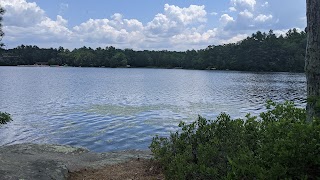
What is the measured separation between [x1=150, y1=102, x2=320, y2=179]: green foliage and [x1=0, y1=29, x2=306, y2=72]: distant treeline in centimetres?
11059

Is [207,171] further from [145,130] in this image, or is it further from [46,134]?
[46,134]

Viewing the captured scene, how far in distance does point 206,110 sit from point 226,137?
20.4 metres

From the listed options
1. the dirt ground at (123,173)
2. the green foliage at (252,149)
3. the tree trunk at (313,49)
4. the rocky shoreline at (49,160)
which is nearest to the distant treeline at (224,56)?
the rocky shoreline at (49,160)

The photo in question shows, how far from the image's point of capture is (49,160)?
816cm

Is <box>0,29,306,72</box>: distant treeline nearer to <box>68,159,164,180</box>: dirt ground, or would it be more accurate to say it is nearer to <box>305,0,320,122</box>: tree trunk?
<box>68,159,164,180</box>: dirt ground

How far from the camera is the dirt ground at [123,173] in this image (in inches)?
314

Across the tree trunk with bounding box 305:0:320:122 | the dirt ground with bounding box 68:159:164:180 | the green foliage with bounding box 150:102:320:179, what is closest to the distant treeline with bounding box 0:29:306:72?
the dirt ground with bounding box 68:159:164:180

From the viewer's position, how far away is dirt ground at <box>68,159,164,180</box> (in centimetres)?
798

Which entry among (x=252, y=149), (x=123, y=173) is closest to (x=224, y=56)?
(x=123, y=173)

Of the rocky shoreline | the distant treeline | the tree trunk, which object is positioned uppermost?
the distant treeline

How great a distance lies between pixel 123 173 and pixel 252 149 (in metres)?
3.98

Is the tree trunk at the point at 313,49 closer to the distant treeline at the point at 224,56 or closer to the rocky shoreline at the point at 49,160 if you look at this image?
the rocky shoreline at the point at 49,160

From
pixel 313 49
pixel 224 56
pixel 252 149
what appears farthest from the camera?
pixel 224 56

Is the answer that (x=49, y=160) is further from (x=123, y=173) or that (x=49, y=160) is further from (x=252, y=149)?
(x=252, y=149)
